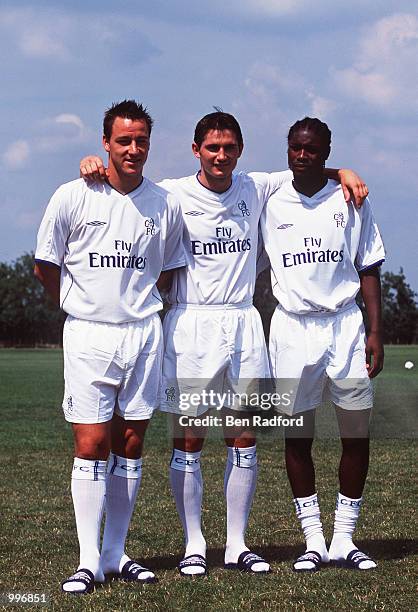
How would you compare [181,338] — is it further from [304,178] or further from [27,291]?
[27,291]

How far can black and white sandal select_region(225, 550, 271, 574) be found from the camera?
5535 mm

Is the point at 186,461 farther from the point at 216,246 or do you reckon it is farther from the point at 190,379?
the point at 216,246

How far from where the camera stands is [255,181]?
5.79 metres

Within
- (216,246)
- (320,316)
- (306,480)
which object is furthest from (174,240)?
(306,480)

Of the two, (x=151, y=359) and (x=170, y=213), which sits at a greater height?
(x=170, y=213)

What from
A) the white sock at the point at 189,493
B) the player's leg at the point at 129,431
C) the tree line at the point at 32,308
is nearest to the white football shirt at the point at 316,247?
the player's leg at the point at 129,431

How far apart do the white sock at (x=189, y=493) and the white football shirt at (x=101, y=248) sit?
903mm

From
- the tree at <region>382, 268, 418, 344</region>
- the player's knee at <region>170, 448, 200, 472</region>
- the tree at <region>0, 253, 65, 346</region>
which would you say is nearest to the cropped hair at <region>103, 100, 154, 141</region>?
the player's knee at <region>170, 448, 200, 472</region>

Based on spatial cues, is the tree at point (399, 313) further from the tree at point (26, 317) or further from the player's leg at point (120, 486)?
the player's leg at point (120, 486)

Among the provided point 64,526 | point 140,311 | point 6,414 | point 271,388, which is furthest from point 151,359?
point 6,414

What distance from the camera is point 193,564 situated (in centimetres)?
553

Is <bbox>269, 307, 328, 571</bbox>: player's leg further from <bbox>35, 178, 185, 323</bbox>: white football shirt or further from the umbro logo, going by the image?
<bbox>35, 178, 185, 323</bbox>: white football shirt

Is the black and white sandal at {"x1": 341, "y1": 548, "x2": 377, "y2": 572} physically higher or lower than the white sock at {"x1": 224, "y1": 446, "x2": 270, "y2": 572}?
lower

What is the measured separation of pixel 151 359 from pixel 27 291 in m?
95.5
